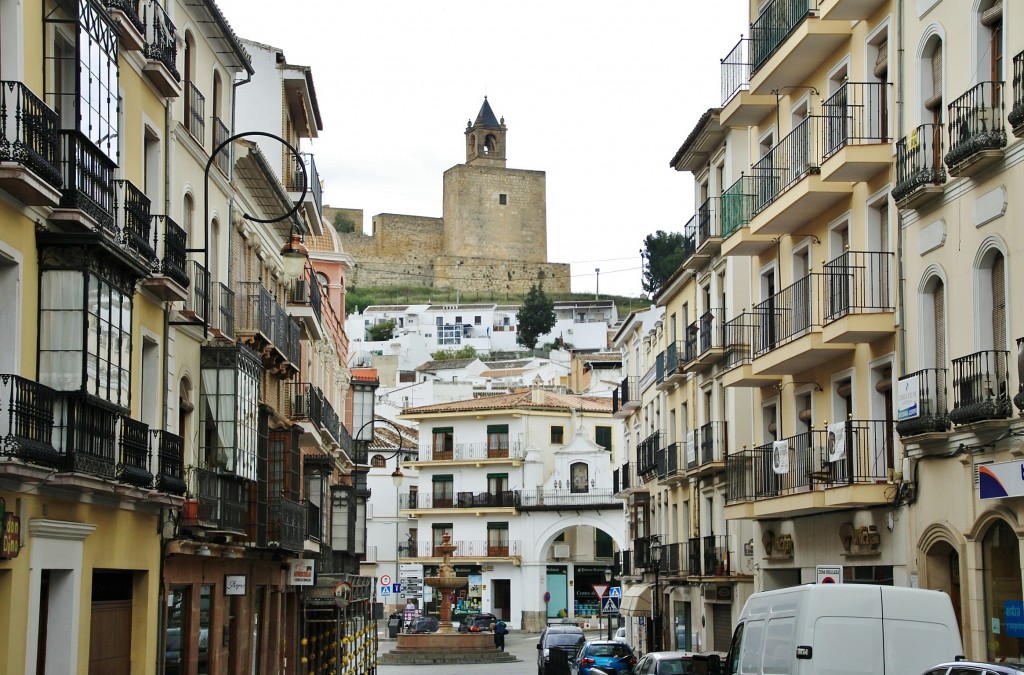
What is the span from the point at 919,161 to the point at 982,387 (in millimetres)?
4176

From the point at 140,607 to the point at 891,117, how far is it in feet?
44.1

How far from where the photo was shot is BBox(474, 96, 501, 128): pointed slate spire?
17825 cm

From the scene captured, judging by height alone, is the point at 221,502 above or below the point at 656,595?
above

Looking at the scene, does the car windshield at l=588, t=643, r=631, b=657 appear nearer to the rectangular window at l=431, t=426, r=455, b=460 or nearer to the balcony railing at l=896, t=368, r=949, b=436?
the balcony railing at l=896, t=368, r=949, b=436

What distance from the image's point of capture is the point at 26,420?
50.3 feet

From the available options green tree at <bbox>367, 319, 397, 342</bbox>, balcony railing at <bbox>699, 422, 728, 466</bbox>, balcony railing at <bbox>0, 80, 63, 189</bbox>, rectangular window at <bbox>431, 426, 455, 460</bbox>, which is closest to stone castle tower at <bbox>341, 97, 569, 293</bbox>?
green tree at <bbox>367, 319, 397, 342</bbox>

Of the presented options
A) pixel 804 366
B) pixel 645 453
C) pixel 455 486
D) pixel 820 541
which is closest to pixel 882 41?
pixel 804 366

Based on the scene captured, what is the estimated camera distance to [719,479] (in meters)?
36.9

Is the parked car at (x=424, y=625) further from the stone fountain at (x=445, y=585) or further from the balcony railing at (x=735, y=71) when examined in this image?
the balcony railing at (x=735, y=71)

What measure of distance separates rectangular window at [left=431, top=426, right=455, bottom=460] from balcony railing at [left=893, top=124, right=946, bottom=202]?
5846 cm

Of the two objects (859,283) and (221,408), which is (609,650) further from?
(859,283)

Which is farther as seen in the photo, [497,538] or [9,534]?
[497,538]

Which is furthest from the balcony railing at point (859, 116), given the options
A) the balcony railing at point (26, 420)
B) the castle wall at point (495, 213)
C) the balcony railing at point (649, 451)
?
the castle wall at point (495, 213)

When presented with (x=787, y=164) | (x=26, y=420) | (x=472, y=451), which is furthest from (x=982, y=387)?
(x=472, y=451)
